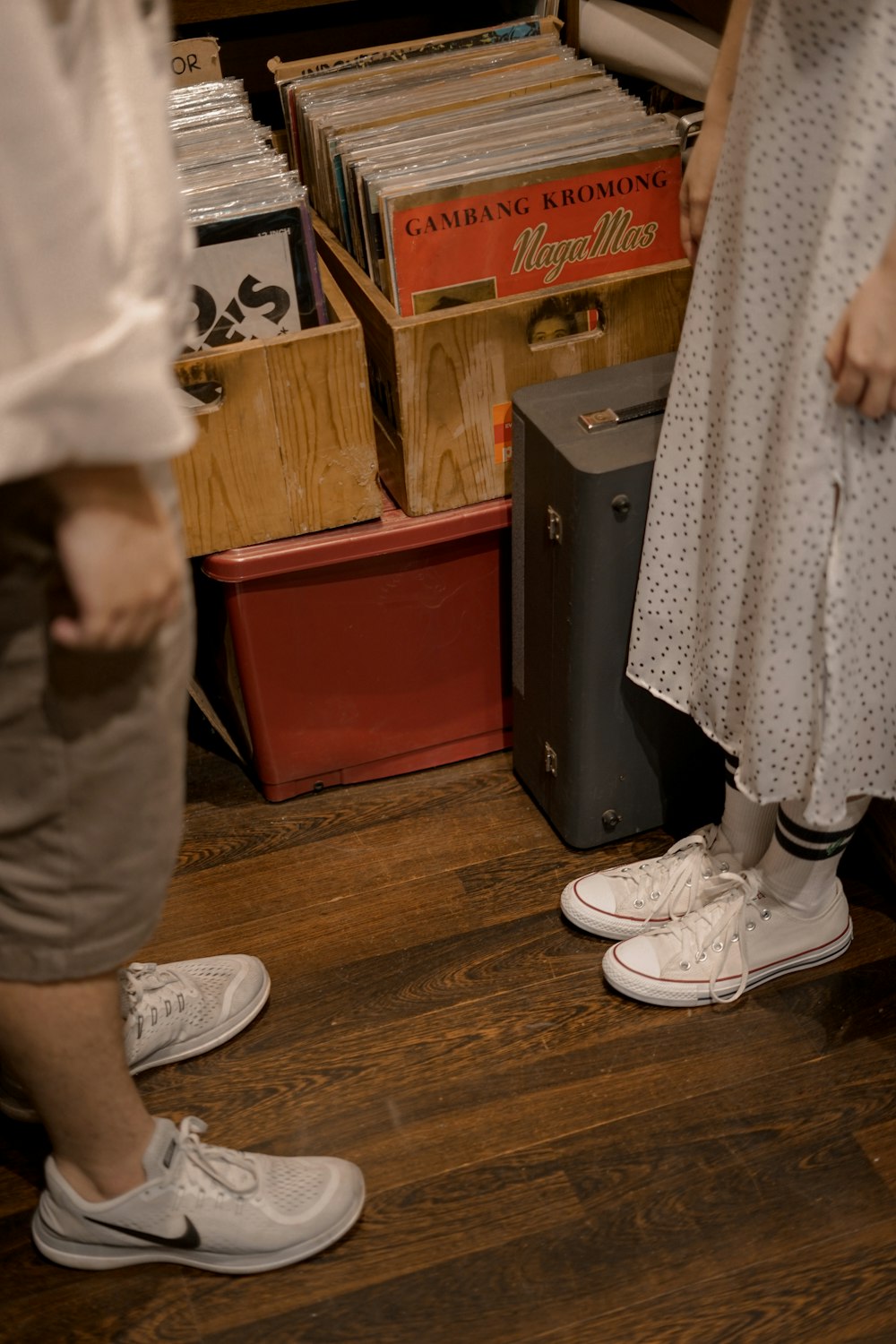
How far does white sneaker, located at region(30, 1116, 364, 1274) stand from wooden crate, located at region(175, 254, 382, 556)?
64 centimetres

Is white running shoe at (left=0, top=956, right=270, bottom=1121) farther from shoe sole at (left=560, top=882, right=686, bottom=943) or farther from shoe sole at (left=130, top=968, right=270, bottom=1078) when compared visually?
shoe sole at (left=560, top=882, right=686, bottom=943)

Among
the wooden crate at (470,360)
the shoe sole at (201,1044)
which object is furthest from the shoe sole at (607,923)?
the wooden crate at (470,360)

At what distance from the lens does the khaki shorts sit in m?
0.71

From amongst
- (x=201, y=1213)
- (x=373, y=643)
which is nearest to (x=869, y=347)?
(x=373, y=643)

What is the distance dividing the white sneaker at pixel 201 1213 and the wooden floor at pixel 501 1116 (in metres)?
0.03

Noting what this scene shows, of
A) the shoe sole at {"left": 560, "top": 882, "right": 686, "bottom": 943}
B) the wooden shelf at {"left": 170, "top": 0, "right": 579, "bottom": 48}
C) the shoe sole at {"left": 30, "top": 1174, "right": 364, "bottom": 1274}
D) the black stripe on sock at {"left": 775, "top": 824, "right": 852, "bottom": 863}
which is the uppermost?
the wooden shelf at {"left": 170, "top": 0, "right": 579, "bottom": 48}

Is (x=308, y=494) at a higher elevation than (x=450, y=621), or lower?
higher

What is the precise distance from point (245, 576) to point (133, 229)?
0.79m

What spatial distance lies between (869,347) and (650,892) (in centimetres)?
70

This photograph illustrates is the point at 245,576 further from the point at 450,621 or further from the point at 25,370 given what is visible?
the point at 25,370

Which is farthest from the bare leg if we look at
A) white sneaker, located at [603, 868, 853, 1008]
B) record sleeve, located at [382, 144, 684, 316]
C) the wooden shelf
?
the wooden shelf

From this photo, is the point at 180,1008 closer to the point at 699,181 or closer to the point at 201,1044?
the point at 201,1044

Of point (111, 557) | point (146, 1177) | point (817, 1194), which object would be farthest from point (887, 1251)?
point (111, 557)

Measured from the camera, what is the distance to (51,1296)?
3.62 ft
